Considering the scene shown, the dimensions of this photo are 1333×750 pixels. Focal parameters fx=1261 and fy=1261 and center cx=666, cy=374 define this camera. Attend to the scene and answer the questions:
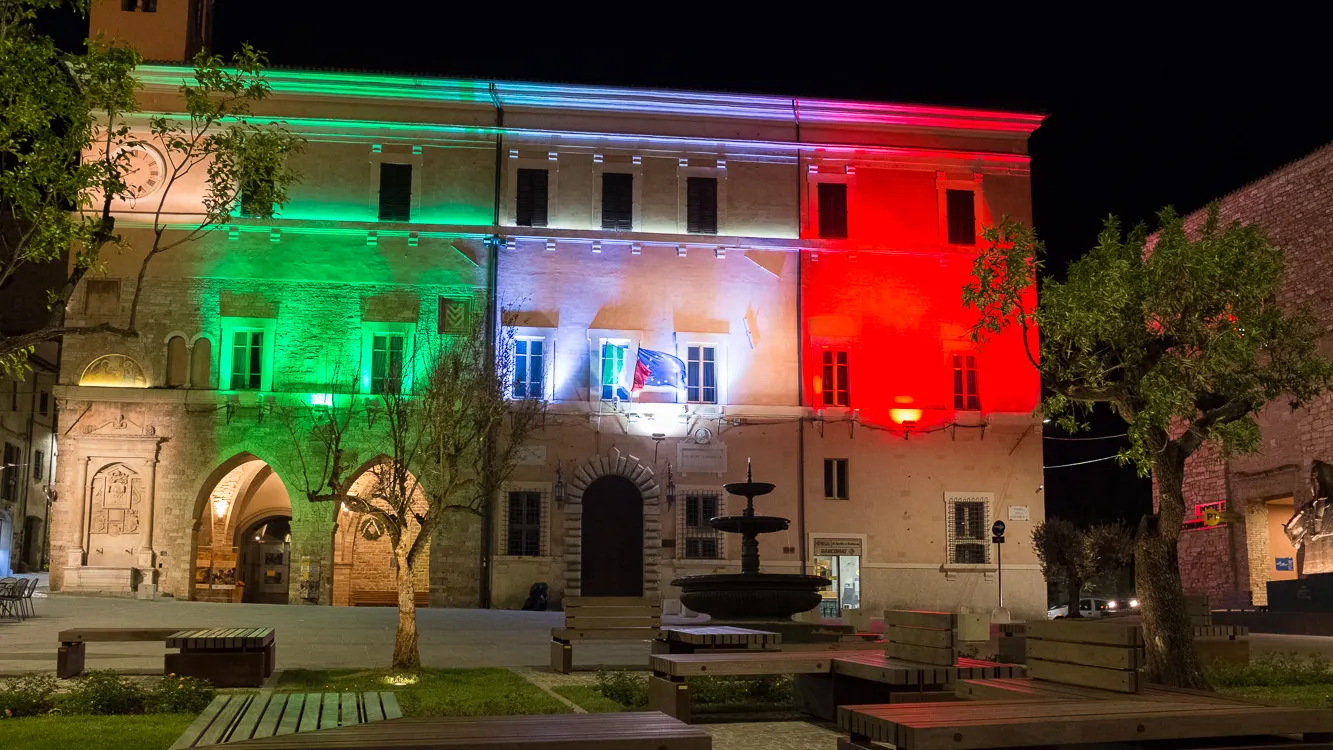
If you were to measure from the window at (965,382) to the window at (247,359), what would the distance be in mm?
17469

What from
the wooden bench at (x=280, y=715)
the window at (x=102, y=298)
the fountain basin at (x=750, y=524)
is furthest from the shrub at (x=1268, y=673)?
the window at (x=102, y=298)

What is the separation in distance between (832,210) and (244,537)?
19.0 m

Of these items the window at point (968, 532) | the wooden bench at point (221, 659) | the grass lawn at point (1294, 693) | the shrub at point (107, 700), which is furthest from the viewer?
the window at point (968, 532)

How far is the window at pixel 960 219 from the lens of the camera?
3344 cm

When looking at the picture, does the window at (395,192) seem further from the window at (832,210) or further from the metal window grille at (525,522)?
the window at (832,210)

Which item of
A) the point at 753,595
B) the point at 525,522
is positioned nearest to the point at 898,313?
the point at 525,522

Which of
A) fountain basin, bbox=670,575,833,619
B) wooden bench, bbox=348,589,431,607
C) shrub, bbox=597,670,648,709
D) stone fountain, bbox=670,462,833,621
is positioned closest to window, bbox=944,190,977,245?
wooden bench, bbox=348,589,431,607

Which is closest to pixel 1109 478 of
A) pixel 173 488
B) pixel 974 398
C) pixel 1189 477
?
pixel 1189 477

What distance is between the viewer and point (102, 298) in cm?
3017

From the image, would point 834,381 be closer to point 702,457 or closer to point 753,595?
point 702,457

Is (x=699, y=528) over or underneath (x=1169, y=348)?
underneath

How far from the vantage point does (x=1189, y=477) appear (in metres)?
36.6

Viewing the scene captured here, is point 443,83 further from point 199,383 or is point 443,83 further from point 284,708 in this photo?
point 284,708

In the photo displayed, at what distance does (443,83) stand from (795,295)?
10.3m
